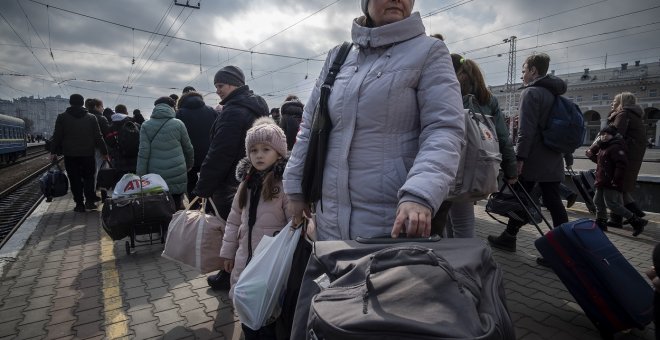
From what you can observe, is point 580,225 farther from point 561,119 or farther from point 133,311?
point 133,311

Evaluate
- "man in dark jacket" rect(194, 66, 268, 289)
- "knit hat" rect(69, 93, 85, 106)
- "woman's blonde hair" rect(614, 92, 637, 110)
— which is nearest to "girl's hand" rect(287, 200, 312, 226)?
"man in dark jacket" rect(194, 66, 268, 289)

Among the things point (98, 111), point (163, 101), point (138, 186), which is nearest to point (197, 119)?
point (163, 101)

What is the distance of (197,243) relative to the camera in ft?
9.45

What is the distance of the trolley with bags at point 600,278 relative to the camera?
7.58 feet

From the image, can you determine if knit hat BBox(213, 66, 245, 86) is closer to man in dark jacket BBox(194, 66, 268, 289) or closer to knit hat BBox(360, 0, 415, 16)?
man in dark jacket BBox(194, 66, 268, 289)

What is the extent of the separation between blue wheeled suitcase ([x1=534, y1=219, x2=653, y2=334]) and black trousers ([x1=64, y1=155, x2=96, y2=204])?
7230 mm

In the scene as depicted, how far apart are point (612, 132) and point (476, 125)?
4542 mm

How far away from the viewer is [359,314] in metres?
0.88

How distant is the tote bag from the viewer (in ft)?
9.47

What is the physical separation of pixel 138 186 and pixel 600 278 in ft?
14.3

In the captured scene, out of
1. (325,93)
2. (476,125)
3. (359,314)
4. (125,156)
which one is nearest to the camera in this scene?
(359,314)

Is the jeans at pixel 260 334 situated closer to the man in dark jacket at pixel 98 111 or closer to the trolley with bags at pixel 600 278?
→ the trolley with bags at pixel 600 278

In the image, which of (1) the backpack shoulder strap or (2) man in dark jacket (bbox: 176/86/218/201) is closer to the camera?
(1) the backpack shoulder strap

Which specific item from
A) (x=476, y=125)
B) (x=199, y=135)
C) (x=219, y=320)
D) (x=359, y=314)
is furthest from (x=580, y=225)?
(x=199, y=135)
